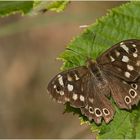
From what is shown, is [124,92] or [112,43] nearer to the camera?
[124,92]

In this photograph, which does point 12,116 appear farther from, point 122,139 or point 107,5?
point 122,139

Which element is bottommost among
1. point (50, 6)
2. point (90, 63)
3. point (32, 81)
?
point (32, 81)

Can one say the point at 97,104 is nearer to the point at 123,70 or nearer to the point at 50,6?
the point at 123,70

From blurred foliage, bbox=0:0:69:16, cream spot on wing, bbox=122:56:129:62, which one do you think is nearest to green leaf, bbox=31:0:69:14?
blurred foliage, bbox=0:0:69:16

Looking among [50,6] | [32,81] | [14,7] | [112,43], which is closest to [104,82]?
[112,43]

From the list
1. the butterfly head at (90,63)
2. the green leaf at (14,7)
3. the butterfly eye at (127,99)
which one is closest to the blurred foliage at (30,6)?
the green leaf at (14,7)

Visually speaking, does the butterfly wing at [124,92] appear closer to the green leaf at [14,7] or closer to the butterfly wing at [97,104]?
the butterfly wing at [97,104]
